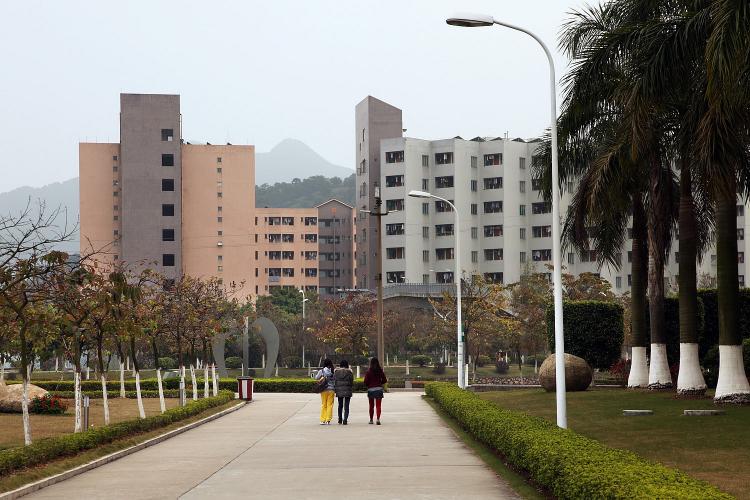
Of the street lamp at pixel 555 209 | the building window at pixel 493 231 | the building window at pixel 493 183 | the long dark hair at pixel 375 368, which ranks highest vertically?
the building window at pixel 493 183

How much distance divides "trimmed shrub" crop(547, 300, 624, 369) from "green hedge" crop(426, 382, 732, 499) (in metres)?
27.3

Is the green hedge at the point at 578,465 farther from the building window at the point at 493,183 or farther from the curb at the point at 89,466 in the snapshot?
the building window at the point at 493,183

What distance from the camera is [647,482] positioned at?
1116 cm

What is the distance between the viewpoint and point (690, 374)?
3291 centimetres

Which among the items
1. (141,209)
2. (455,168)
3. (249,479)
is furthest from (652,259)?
(141,209)

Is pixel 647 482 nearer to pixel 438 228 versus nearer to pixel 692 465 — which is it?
pixel 692 465

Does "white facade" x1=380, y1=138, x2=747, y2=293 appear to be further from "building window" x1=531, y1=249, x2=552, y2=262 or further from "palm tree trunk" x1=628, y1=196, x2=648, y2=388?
"palm tree trunk" x1=628, y1=196, x2=648, y2=388

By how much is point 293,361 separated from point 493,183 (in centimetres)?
3417

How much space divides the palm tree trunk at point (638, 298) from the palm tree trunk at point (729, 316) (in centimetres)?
1189

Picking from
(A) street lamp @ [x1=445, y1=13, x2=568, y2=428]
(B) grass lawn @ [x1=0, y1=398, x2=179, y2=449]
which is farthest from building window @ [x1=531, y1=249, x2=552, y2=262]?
(A) street lamp @ [x1=445, y1=13, x2=568, y2=428]

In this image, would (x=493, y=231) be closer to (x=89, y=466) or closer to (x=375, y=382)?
(x=375, y=382)

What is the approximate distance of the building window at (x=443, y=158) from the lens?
126 m

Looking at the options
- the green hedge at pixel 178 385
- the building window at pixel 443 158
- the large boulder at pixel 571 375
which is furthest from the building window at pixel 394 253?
the large boulder at pixel 571 375

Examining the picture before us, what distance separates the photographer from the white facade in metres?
125
